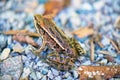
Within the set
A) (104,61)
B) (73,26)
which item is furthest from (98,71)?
(73,26)

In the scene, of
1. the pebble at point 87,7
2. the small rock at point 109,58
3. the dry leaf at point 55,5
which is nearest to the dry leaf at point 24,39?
the small rock at point 109,58

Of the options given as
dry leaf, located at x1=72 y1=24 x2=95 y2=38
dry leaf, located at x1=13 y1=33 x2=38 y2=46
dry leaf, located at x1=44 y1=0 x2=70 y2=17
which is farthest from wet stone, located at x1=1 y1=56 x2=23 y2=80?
dry leaf, located at x1=44 y1=0 x2=70 y2=17

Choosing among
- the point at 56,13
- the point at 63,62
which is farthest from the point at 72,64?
the point at 56,13

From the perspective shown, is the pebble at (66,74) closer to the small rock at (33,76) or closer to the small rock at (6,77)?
the small rock at (33,76)

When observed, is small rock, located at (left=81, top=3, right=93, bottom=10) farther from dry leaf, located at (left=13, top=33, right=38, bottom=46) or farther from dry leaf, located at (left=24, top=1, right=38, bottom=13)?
dry leaf, located at (left=13, top=33, right=38, bottom=46)

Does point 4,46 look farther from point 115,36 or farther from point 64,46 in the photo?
point 115,36
